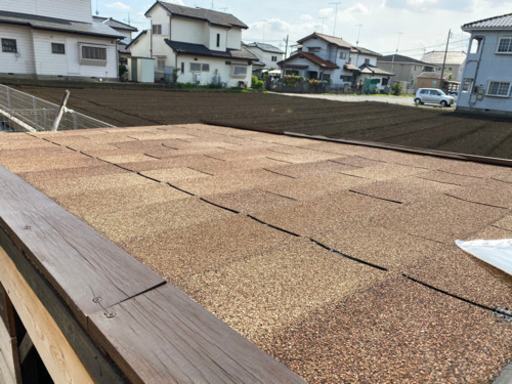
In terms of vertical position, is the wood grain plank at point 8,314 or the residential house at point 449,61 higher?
the residential house at point 449,61

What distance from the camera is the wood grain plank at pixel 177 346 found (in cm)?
102

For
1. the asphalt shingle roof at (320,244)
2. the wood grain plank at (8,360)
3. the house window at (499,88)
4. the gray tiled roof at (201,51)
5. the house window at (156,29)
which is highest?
the house window at (156,29)

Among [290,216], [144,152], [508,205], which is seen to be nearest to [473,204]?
[508,205]

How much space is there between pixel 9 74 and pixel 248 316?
29.1m

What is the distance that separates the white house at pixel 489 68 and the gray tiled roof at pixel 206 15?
21.7 m

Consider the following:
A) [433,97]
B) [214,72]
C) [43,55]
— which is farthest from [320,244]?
[214,72]

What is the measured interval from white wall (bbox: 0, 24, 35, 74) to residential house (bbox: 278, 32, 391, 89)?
30720mm

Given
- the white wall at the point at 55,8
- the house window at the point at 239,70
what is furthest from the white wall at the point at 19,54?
the house window at the point at 239,70

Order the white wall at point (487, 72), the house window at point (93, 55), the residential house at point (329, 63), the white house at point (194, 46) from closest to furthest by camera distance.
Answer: the white wall at point (487, 72) < the house window at point (93, 55) < the white house at point (194, 46) < the residential house at point (329, 63)

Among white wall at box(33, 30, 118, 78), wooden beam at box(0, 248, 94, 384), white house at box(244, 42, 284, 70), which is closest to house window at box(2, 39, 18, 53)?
white wall at box(33, 30, 118, 78)

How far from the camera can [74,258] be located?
5.25 feet

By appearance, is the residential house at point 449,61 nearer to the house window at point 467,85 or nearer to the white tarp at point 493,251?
the house window at point 467,85

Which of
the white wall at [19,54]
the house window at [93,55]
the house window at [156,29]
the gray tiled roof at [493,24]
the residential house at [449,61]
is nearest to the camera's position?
the white wall at [19,54]

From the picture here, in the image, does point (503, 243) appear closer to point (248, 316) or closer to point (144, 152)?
point (248, 316)
